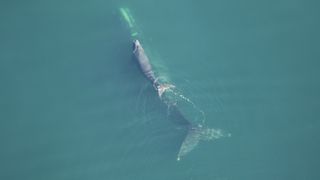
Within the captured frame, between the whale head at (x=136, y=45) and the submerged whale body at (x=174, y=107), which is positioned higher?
the whale head at (x=136, y=45)

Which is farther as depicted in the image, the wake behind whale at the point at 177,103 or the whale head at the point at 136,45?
the whale head at the point at 136,45

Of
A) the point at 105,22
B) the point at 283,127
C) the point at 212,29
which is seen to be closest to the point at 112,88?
the point at 105,22

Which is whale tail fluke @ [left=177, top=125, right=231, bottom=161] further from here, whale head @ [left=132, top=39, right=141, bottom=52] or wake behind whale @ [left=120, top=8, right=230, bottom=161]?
whale head @ [left=132, top=39, right=141, bottom=52]

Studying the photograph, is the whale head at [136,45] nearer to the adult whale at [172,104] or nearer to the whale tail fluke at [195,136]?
the adult whale at [172,104]

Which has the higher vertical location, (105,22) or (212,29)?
(105,22)

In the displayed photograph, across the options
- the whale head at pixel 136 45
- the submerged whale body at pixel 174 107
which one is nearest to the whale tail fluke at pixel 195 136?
the submerged whale body at pixel 174 107

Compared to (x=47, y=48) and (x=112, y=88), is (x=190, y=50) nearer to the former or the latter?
(x=112, y=88)

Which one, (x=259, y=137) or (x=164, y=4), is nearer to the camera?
(x=259, y=137)

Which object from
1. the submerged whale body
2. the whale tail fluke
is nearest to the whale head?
the submerged whale body
